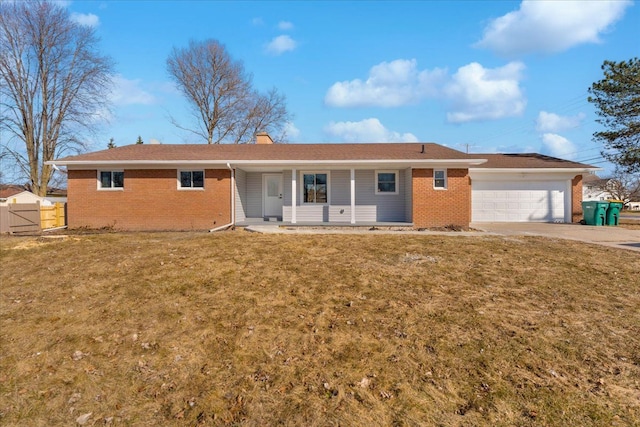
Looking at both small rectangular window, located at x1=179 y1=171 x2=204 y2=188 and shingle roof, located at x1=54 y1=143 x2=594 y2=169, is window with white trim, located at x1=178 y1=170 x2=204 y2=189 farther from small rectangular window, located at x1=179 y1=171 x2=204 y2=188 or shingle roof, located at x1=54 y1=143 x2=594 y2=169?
shingle roof, located at x1=54 y1=143 x2=594 y2=169

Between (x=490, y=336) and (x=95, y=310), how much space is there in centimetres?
559

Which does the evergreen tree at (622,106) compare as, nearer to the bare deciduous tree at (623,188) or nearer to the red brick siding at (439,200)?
the red brick siding at (439,200)

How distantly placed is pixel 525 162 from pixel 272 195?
1350 cm

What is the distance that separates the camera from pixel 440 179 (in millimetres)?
14094

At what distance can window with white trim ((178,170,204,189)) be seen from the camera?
14.4 m

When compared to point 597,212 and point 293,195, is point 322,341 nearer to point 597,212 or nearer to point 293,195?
point 293,195

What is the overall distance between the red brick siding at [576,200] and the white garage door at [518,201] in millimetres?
371

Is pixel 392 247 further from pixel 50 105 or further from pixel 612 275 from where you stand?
pixel 50 105

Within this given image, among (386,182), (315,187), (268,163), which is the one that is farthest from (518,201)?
(268,163)

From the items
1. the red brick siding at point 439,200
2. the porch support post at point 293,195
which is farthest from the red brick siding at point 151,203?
the red brick siding at point 439,200

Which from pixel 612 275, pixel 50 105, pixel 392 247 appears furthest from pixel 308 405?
pixel 50 105

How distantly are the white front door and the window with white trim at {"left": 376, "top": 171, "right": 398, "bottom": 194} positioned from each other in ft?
14.5

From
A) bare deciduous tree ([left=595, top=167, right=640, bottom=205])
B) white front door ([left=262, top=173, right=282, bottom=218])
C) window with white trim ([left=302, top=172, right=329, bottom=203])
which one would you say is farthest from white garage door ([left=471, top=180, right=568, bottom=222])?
bare deciduous tree ([left=595, top=167, right=640, bottom=205])

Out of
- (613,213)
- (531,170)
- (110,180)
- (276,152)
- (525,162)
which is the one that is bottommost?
(613,213)
